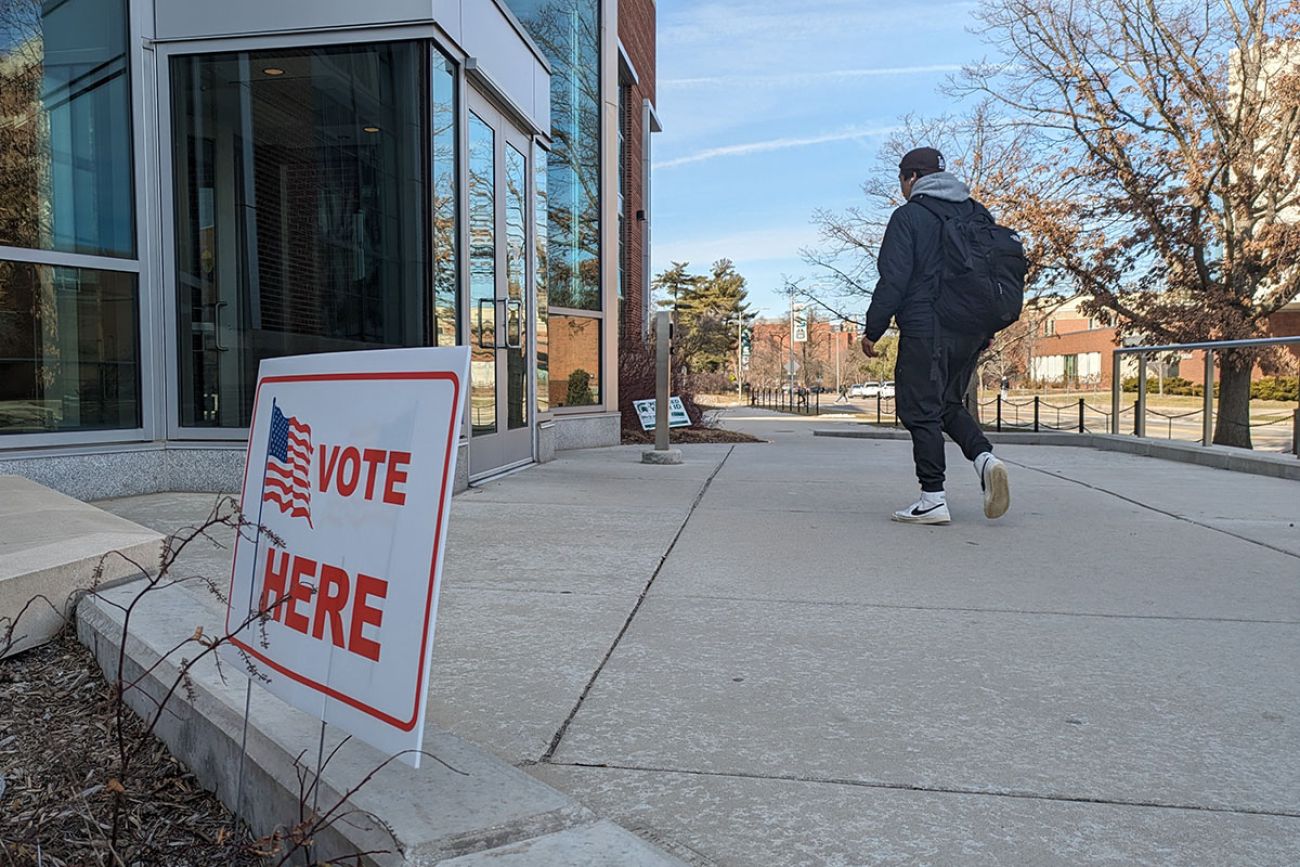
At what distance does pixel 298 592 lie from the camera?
189 centimetres

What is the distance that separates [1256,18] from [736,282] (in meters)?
72.6

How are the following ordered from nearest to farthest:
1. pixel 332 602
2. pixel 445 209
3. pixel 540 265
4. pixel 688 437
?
pixel 332 602, pixel 445 209, pixel 540 265, pixel 688 437

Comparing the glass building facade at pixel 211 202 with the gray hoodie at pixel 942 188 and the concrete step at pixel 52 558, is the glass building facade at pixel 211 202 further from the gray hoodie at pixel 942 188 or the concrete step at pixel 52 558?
the gray hoodie at pixel 942 188

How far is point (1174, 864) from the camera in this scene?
174 centimetres

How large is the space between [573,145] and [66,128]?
692cm

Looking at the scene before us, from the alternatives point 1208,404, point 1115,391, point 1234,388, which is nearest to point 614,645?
point 1208,404

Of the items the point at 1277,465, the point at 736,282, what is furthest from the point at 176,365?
the point at 736,282

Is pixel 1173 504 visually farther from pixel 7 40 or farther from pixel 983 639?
pixel 7 40

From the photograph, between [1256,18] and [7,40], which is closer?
[7,40]

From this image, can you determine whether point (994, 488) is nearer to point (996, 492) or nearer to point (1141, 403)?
point (996, 492)

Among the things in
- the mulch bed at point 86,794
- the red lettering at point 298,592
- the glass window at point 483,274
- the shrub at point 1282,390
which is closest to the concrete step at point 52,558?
the mulch bed at point 86,794

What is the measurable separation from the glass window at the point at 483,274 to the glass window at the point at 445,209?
333 mm

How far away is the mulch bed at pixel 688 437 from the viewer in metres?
13.0

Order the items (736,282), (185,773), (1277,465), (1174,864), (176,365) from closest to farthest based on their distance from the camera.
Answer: (1174,864)
(185,773)
(176,365)
(1277,465)
(736,282)
